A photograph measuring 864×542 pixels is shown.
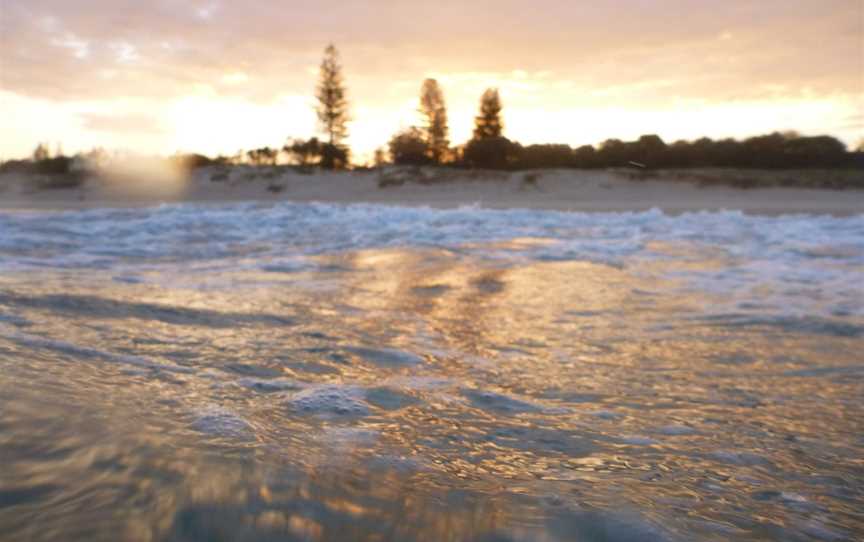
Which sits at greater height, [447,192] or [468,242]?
[447,192]

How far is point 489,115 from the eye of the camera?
27.1 m

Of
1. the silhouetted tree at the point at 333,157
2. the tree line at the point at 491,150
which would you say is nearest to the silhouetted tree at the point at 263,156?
the tree line at the point at 491,150

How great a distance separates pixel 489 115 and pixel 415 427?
26552 millimetres

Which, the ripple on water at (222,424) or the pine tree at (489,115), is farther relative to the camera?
the pine tree at (489,115)

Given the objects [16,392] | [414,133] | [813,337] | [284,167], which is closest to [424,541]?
[16,392]

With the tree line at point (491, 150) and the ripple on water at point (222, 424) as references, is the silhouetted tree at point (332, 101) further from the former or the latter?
the ripple on water at point (222, 424)

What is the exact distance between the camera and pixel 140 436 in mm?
1277

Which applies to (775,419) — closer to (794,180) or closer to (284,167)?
(794,180)

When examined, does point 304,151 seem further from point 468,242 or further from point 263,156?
point 468,242

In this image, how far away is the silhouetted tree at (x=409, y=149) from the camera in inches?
942

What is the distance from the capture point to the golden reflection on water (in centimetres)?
106

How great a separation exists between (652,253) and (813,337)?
13.0 ft

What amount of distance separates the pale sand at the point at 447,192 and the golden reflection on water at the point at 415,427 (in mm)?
13836

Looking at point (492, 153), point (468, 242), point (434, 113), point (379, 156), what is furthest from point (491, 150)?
point (468, 242)
